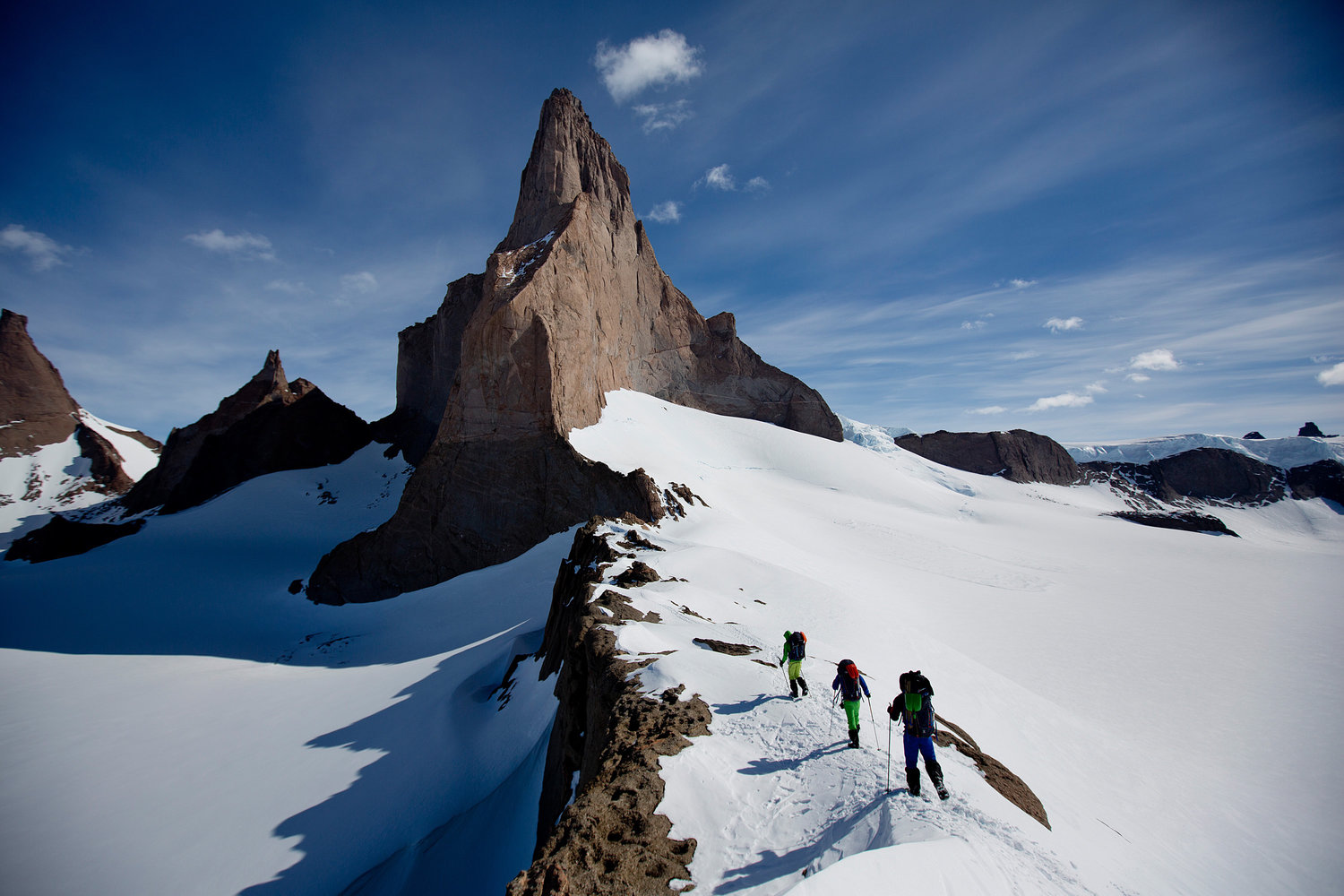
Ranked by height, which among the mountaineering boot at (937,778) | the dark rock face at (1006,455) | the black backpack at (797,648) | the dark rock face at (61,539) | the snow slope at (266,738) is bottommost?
the snow slope at (266,738)

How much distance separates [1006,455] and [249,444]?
7600cm

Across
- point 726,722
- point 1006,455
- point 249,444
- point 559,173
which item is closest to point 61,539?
point 249,444

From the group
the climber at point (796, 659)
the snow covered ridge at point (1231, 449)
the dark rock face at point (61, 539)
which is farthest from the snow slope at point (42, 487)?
the snow covered ridge at point (1231, 449)

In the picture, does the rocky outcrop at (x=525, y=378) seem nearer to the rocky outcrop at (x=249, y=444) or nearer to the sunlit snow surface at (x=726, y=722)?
the sunlit snow surface at (x=726, y=722)

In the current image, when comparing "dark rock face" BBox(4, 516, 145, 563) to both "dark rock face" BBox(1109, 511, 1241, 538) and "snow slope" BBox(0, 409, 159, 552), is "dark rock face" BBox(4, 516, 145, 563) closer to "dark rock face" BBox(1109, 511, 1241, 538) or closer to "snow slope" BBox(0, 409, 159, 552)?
"snow slope" BBox(0, 409, 159, 552)

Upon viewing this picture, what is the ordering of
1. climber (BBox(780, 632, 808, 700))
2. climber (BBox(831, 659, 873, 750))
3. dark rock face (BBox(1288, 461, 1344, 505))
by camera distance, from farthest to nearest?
dark rock face (BBox(1288, 461, 1344, 505)), climber (BBox(780, 632, 808, 700)), climber (BBox(831, 659, 873, 750))

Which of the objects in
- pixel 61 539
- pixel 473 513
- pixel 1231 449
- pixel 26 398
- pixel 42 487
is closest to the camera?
pixel 473 513

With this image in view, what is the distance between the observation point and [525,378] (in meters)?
24.6

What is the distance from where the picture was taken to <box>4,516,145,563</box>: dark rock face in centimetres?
2775

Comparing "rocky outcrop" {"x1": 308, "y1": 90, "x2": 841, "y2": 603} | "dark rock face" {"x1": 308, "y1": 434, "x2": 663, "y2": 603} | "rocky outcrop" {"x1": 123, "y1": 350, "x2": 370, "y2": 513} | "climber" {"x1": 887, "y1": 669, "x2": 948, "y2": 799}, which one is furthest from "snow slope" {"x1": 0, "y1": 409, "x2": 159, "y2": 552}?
"climber" {"x1": 887, "y1": 669, "x2": 948, "y2": 799}

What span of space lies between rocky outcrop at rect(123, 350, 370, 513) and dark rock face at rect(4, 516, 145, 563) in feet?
11.2

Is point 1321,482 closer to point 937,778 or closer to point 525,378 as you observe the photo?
point 525,378

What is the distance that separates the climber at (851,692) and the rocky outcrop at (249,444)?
42632 millimetres

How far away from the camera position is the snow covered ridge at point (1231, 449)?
313 feet
